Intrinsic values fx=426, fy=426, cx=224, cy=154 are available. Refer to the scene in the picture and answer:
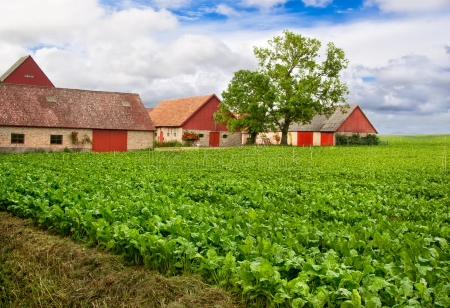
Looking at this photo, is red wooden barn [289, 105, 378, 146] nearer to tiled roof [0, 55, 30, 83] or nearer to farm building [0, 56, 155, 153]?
farm building [0, 56, 155, 153]

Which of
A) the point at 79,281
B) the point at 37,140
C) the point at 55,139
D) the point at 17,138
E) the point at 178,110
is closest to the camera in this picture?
the point at 79,281

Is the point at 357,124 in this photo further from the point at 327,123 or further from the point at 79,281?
the point at 79,281

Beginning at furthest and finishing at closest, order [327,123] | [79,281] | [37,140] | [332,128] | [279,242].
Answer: [327,123]
[332,128]
[37,140]
[279,242]
[79,281]

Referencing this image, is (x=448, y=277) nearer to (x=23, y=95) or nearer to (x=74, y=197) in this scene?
(x=74, y=197)

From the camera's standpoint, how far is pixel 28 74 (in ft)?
156

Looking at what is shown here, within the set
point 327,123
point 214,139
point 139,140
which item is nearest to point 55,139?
point 139,140

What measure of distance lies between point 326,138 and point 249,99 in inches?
570

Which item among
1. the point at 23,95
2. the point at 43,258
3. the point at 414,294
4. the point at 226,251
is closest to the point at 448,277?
the point at 414,294

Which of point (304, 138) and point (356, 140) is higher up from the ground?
point (304, 138)

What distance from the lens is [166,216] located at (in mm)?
8062

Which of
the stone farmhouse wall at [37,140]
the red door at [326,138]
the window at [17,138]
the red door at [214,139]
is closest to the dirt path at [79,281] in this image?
the stone farmhouse wall at [37,140]

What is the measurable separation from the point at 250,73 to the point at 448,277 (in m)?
42.5

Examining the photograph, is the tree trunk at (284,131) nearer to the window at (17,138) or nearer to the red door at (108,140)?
the red door at (108,140)

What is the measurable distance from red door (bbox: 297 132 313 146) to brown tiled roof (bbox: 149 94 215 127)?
15.1 metres
